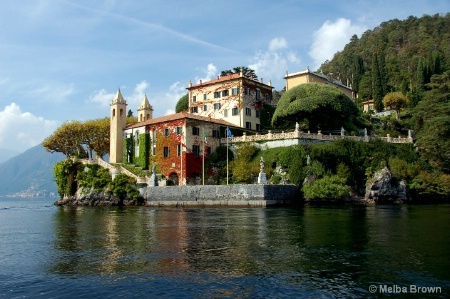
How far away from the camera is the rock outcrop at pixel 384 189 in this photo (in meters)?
57.2

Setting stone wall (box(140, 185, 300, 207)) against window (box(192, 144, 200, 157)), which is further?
window (box(192, 144, 200, 157))

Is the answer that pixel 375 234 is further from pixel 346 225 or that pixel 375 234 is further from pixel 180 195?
pixel 180 195

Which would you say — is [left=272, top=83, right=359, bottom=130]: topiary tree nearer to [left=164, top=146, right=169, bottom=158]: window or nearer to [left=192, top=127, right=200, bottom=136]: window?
[left=192, top=127, right=200, bottom=136]: window

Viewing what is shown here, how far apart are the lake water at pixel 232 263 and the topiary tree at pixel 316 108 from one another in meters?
40.4

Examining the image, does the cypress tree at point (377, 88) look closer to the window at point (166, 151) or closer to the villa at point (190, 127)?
the villa at point (190, 127)

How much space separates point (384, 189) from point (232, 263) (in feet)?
150

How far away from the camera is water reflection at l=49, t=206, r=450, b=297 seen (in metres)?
14.8

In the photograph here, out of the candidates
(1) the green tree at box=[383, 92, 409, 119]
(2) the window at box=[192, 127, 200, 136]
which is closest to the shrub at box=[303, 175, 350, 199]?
(2) the window at box=[192, 127, 200, 136]

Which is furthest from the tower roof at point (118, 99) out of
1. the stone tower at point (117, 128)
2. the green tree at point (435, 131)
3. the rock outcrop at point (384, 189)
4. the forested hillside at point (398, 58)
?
the forested hillside at point (398, 58)

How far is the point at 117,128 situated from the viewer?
251 feet

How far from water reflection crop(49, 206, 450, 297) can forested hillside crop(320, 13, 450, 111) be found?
70678mm

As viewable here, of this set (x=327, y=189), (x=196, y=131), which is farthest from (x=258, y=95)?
(x=327, y=189)

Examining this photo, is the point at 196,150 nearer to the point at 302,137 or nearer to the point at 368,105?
the point at 302,137

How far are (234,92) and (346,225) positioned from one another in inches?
1990
